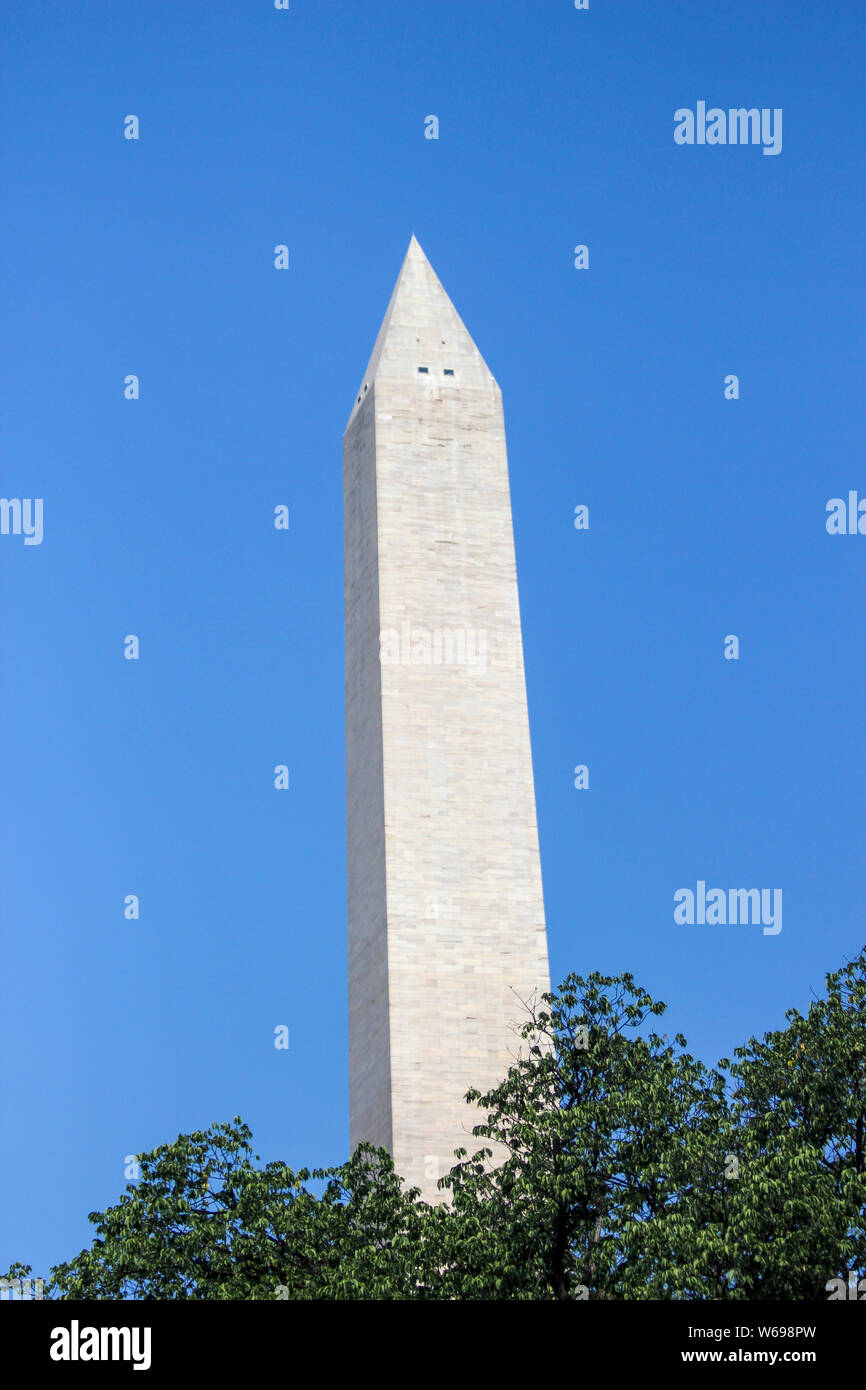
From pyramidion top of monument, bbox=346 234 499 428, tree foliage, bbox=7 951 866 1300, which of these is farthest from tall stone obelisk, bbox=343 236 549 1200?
tree foliage, bbox=7 951 866 1300

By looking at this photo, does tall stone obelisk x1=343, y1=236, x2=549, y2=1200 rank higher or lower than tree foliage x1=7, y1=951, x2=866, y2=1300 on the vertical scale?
higher

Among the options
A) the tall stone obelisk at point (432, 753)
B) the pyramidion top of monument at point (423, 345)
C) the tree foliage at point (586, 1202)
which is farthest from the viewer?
the pyramidion top of monument at point (423, 345)

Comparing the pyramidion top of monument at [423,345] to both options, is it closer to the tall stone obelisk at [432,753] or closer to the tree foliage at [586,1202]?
the tall stone obelisk at [432,753]

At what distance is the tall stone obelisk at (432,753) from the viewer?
3972cm

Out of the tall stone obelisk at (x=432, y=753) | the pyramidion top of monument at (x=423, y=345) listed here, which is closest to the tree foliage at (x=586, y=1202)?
the tall stone obelisk at (x=432, y=753)

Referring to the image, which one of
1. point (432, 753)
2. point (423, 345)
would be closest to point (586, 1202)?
point (432, 753)

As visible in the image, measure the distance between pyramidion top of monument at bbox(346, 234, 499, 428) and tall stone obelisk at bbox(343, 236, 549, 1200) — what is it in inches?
2.1

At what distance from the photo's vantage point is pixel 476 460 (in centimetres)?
4650

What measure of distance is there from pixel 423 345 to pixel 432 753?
11.1m

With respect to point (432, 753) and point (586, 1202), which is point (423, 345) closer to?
point (432, 753)

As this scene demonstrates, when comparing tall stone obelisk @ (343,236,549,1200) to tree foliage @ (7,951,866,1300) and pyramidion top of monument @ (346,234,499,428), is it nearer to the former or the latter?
pyramidion top of monument @ (346,234,499,428)

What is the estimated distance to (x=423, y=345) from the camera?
4788 centimetres

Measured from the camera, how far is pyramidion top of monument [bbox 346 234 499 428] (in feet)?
155

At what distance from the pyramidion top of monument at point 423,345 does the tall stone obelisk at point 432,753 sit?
5 cm
